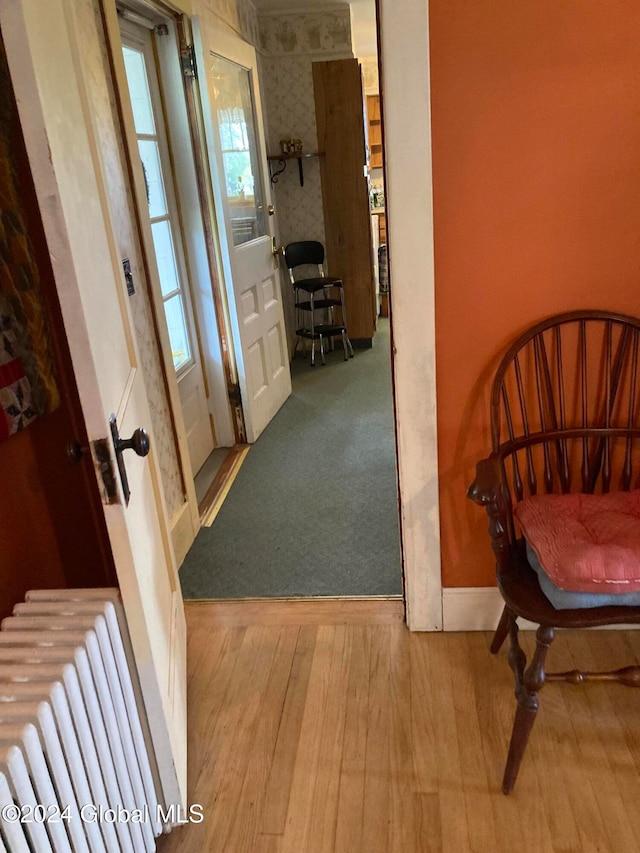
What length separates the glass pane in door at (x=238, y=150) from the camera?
3338 mm

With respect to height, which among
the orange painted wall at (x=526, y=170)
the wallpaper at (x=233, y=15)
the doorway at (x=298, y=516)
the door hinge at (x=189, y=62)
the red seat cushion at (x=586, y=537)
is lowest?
the doorway at (x=298, y=516)

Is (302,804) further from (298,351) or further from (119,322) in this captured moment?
(298,351)

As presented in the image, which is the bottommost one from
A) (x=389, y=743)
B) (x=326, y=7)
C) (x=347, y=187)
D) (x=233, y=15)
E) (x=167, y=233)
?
(x=389, y=743)

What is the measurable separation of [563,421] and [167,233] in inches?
83.1

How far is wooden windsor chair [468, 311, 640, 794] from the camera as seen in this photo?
5.21ft

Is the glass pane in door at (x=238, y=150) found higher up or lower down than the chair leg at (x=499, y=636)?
higher up

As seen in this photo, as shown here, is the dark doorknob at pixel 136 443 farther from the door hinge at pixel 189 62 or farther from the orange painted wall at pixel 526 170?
the door hinge at pixel 189 62

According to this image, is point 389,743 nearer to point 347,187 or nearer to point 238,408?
point 238,408

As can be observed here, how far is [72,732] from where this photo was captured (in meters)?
1.00

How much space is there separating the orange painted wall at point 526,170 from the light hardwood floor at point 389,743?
0.78 m

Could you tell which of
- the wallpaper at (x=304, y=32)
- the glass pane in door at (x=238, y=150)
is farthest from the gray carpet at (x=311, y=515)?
the wallpaper at (x=304, y=32)

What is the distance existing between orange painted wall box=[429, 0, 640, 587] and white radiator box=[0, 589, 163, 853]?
1090 mm

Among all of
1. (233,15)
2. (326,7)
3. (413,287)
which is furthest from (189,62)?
(326,7)

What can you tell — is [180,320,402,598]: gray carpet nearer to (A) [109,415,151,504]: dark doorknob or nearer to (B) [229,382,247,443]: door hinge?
(B) [229,382,247,443]: door hinge
